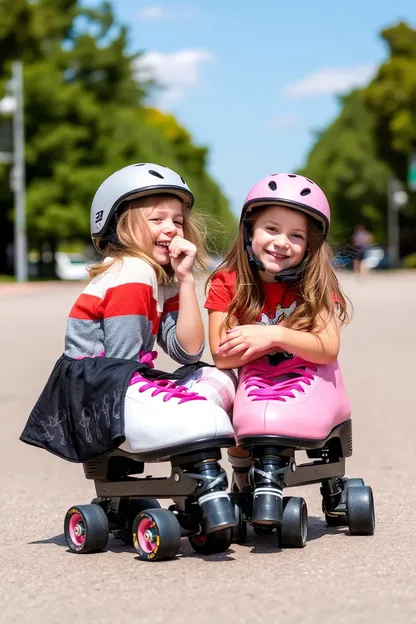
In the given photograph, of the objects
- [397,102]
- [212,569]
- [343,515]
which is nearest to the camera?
[212,569]

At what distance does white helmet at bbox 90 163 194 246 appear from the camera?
465 cm

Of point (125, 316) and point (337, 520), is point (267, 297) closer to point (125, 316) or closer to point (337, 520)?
point (125, 316)

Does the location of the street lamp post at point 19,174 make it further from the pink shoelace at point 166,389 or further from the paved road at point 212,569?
the pink shoelace at point 166,389

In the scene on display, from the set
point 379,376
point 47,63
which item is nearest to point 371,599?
point 379,376

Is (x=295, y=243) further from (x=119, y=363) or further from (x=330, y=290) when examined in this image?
(x=119, y=363)

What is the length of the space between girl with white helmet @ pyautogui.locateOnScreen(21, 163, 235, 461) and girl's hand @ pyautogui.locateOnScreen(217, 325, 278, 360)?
5.2 inches

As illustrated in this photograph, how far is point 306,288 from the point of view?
4.68 meters

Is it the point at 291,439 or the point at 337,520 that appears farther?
the point at 337,520

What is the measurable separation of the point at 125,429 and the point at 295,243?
959 mm

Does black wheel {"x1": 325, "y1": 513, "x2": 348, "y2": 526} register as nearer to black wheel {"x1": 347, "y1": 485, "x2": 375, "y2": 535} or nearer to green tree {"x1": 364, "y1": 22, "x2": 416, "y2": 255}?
black wheel {"x1": 347, "y1": 485, "x2": 375, "y2": 535}

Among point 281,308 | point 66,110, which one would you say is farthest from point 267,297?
point 66,110

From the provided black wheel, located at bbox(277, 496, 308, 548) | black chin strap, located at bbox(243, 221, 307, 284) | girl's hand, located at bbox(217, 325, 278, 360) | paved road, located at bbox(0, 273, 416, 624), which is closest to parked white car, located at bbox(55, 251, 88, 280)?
paved road, located at bbox(0, 273, 416, 624)

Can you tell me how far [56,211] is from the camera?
1786 inches

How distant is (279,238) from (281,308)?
0.26m
